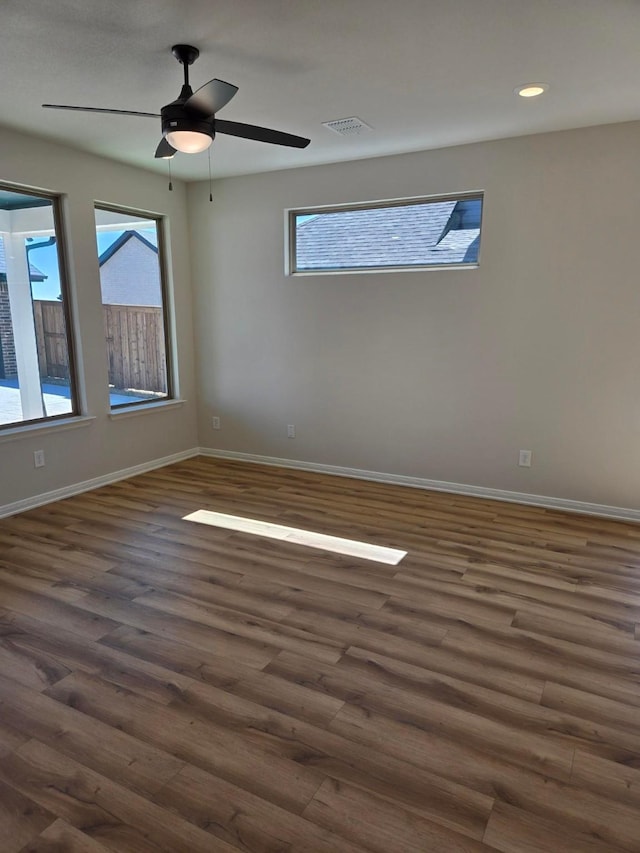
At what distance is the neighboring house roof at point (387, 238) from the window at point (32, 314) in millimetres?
2060

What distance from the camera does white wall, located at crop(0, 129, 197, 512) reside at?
13.0 ft

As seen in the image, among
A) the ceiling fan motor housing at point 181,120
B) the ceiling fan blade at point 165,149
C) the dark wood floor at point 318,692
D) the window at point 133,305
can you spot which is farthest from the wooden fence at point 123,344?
the ceiling fan motor housing at point 181,120

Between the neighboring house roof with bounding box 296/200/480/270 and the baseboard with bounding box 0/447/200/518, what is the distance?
225cm

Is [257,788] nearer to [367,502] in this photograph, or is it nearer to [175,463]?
[367,502]

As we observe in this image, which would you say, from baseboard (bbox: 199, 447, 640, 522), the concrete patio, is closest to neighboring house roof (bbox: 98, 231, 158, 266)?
the concrete patio

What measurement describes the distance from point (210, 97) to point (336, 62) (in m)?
0.76

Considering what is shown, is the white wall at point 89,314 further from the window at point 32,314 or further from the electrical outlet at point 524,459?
the electrical outlet at point 524,459

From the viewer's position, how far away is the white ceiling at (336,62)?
2.25 m

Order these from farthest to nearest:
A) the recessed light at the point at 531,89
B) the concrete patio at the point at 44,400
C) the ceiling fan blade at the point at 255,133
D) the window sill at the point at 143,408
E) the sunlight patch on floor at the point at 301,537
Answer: the window sill at the point at 143,408, the concrete patio at the point at 44,400, the sunlight patch on floor at the point at 301,537, the recessed light at the point at 531,89, the ceiling fan blade at the point at 255,133

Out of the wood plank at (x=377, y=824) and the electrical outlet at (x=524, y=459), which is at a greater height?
the electrical outlet at (x=524, y=459)

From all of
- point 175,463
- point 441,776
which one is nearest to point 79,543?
point 175,463

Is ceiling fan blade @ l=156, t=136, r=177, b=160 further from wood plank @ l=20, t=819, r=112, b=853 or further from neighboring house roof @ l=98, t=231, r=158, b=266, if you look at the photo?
wood plank @ l=20, t=819, r=112, b=853

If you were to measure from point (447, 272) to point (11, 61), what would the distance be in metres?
3.06

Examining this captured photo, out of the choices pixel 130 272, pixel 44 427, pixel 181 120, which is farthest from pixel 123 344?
pixel 181 120
